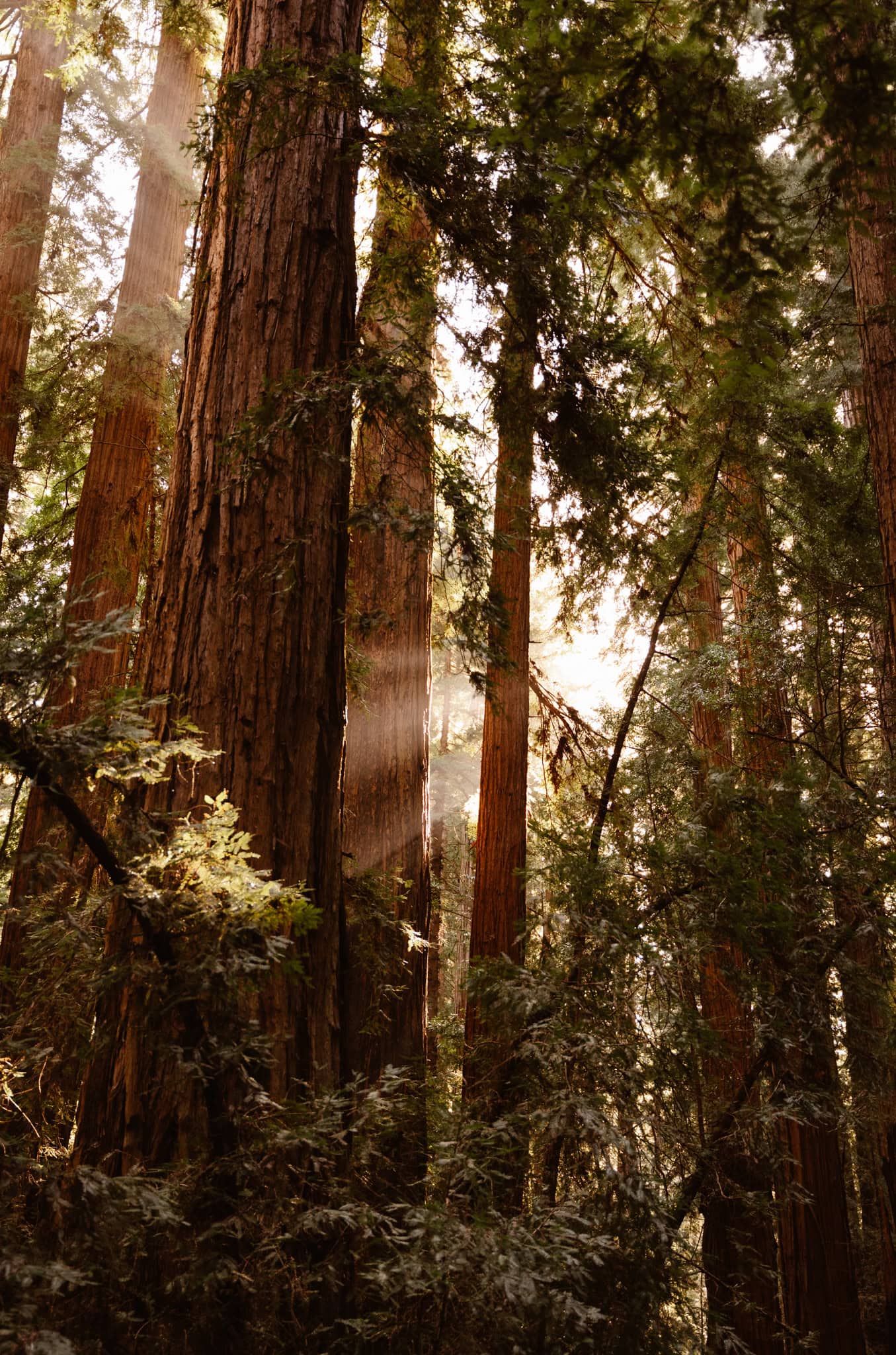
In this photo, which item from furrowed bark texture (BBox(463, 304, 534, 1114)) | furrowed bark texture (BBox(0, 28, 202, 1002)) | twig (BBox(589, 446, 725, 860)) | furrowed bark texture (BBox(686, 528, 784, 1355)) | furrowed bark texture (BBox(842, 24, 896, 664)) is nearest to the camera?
furrowed bark texture (BBox(686, 528, 784, 1355))

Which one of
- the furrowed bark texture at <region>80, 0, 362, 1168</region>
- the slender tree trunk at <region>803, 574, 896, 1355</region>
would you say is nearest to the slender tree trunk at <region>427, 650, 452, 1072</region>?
the slender tree trunk at <region>803, 574, 896, 1355</region>

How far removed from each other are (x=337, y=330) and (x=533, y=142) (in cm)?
104

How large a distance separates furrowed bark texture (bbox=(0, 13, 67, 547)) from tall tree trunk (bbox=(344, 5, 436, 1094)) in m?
3.48

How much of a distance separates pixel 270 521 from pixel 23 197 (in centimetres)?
816

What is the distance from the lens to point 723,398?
4660mm

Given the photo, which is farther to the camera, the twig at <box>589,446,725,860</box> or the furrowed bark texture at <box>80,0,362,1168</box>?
the twig at <box>589,446,725,860</box>

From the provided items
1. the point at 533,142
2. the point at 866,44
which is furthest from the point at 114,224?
the point at 866,44

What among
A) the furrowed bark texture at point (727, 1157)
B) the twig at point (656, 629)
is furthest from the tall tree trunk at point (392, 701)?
the furrowed bark texture at point (727, 1157)

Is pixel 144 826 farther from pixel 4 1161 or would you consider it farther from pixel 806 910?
pixel 806 910

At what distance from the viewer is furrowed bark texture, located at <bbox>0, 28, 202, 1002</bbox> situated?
7.19 meters

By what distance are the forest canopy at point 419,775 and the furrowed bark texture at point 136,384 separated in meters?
1.21

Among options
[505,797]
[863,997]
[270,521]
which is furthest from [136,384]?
[863,997]

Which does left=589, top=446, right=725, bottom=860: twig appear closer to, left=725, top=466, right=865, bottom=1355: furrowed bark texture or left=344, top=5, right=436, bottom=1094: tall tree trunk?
left=725, top=466, right=865, bottom=1355: furrowed bark texture

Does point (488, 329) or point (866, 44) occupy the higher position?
point (488, 329)
